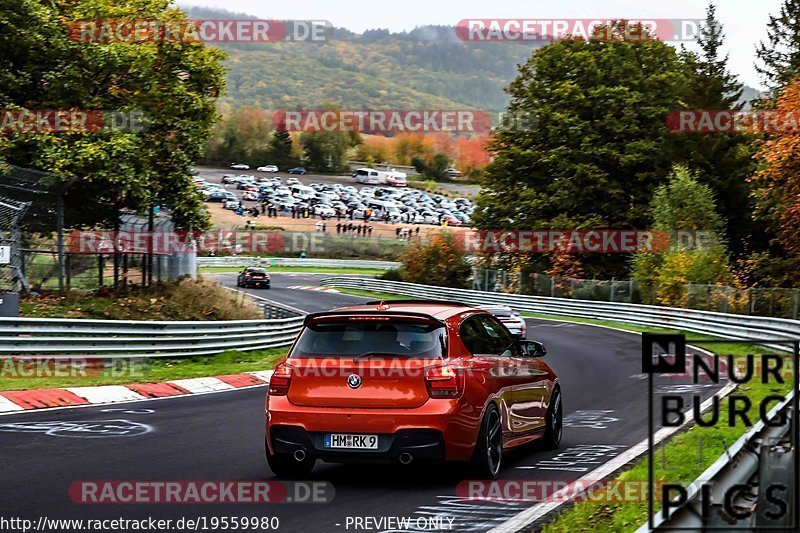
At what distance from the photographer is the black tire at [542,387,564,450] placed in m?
12.5

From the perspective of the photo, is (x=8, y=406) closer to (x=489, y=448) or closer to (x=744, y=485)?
(x=489, y=448)

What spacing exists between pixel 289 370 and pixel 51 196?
16.8m

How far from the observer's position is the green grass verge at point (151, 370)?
19.2 meters

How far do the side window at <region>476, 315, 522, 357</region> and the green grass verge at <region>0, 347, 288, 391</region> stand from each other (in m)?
9.13

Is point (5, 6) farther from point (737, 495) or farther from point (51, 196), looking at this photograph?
point (737, 495)

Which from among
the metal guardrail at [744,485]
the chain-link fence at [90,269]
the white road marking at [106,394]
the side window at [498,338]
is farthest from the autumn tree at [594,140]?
the metal guardrail at [744,485]

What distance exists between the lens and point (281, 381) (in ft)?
34.0

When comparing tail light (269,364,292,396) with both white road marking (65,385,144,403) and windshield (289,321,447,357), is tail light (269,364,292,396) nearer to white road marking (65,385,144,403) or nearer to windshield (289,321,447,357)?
windshield (289,321,447,357)

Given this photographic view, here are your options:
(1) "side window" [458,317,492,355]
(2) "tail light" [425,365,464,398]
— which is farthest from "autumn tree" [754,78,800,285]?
(2) "tail light" [425,365,464,398]

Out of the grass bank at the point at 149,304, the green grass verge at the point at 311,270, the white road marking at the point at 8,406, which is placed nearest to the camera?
the white road marking at the point at 8,406

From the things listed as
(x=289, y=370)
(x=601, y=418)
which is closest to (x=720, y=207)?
(x=601, y=418)

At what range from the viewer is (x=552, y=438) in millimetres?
12547

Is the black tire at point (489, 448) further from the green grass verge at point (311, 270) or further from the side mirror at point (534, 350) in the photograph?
the green grass verge at point (311, 270)

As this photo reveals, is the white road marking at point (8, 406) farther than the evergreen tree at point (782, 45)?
No
